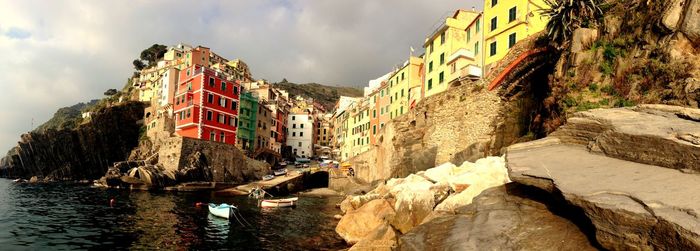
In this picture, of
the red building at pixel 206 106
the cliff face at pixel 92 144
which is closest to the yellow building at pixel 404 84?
the red building at pixel 206 106

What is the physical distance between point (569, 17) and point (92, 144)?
100 meters

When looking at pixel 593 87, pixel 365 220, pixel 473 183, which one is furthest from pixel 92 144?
pixel 593 87

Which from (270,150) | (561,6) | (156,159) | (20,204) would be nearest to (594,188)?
(561,6)

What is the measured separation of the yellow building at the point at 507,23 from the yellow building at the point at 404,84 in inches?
683

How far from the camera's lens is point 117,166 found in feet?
211

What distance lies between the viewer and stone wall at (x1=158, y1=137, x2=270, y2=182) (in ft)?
212

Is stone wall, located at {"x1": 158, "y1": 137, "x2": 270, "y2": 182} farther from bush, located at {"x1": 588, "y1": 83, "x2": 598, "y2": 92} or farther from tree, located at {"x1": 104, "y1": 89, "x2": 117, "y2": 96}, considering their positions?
tree, located at {"x1": 104, "y1": 89, "x2": 117, "y2": 96}

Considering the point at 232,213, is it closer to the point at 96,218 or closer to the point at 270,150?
the point at 96,218

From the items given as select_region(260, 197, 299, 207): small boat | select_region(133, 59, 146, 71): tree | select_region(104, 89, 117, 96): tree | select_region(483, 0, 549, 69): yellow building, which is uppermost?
select_region(133, 59, 146, 71): tree

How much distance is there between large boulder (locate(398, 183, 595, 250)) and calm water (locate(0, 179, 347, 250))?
12.6 metres

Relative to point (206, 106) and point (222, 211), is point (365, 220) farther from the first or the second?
point (206, 106)

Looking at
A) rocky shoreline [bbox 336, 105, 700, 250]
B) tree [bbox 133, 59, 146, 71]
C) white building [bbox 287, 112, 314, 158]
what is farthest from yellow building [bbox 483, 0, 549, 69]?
tree [bbox 133, 59, 146, 71]

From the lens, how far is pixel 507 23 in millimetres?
39062

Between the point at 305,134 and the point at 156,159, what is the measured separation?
54.1 metres
